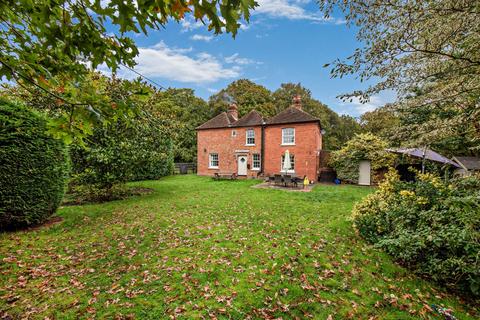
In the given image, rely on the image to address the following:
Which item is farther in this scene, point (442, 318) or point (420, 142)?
point (420, 142)

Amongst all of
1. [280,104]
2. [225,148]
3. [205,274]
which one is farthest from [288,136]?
[280,104]

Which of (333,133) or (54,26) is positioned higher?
(333,133)

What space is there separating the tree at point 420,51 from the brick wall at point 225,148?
55.3 ft

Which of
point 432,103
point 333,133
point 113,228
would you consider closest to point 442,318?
point 432,103

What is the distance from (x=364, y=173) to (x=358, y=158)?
142cm

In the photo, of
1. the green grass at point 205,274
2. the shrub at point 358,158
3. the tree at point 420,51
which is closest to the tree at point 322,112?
the shrub at point 358,158

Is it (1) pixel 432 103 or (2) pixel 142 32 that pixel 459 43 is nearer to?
(1) pixel 432 103

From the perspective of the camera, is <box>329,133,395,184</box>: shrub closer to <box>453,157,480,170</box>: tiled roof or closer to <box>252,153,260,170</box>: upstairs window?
<box>453,157,480,170</box>: tiled roof

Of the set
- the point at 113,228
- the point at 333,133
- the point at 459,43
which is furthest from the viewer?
the point at 333,133

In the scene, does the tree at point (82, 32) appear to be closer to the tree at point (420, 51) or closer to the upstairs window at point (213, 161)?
the tree at point (420, 51)

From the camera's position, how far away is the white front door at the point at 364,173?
1789 cm

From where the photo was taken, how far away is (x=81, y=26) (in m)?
2.22

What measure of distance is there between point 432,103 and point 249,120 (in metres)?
18.4

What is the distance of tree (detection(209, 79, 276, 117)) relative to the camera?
33625mm
